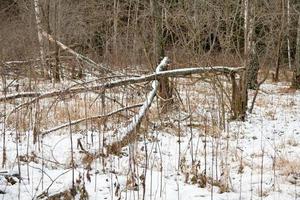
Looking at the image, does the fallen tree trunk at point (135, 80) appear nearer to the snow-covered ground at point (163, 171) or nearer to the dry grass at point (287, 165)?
the snow-covered ground at point (163, 171)

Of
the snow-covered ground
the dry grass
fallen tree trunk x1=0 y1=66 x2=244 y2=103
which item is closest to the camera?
the snow-covered ground

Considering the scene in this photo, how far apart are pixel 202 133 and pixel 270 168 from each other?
2.15 meters

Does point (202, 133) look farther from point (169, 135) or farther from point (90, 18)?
point (90, 18)

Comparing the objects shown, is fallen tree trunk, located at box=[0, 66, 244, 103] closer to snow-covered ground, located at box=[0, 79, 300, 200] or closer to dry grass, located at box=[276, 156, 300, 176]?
snow-covered ground, located at box=[0, 79, 300, 200]

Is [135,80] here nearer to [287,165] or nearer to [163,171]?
[163,171]

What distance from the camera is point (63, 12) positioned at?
22.5m

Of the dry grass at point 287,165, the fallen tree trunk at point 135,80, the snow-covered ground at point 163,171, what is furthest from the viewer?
the fallen tree trunk at point 135,80

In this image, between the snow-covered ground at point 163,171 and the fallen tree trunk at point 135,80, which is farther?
the fallen tree trunk at point 135,80

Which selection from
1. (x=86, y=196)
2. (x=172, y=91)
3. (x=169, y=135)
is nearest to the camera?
(x=86, y=196)

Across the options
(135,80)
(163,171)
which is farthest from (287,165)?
(135,80)

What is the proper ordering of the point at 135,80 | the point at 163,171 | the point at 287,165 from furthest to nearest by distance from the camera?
the point at 135,80 < the point at 287,165 < the point at 163,171

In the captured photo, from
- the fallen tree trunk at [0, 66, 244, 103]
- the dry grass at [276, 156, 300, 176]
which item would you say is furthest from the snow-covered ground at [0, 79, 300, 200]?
the fallen tree trunk at [0, 66, 244, 103]

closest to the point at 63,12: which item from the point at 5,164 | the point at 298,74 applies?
the point at 298,74

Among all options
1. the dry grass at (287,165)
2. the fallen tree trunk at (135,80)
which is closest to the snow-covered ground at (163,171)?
the dry grass at (287,165)
